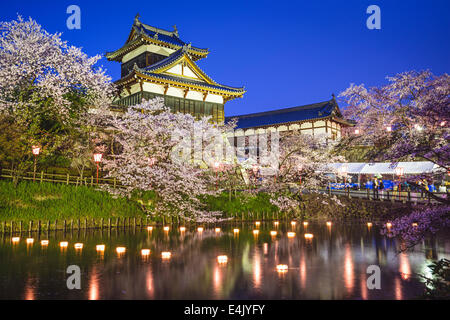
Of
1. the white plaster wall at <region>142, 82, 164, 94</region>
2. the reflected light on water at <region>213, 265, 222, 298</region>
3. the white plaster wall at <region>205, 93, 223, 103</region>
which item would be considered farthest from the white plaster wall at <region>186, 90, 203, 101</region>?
the reflected light on water at <region>213, 265, 222, 298</region>

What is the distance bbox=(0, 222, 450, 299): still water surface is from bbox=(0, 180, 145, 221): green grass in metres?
1.61

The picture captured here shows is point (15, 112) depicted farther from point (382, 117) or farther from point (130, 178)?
point (382, 117)

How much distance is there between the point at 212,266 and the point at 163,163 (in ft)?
34.5

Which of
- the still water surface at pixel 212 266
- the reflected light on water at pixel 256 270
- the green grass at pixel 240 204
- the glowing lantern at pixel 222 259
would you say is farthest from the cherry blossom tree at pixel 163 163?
the glowing lantern at pixel 222 259

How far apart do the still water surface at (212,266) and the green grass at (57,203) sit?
1606 mm

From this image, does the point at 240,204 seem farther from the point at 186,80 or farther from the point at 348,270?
the point at 348,270

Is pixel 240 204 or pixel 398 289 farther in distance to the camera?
pixel 240 204

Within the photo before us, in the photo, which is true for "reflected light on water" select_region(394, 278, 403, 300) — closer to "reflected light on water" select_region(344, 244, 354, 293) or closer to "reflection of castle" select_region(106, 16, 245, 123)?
"reflected light on water" select_region(344, 244, 354, 293)

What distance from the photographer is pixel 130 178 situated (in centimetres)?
1938

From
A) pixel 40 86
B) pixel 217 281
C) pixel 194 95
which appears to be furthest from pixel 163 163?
pixel 217 281

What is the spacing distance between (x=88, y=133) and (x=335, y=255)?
18227 millimetres

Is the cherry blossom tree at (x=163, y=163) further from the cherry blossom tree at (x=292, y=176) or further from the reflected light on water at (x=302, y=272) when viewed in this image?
the reflected light on water at (x=302, y=272)

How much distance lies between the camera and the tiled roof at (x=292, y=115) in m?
39.1

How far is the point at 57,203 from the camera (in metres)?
17.3
